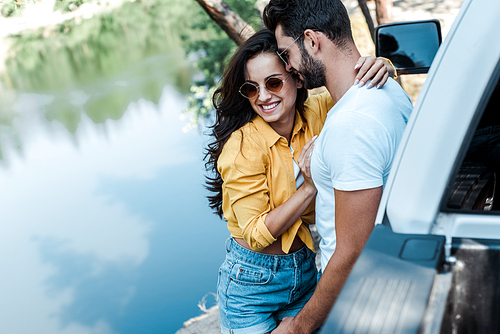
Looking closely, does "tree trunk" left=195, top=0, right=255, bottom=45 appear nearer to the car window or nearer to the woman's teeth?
the woman's teeth

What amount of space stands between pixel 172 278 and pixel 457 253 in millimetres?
6528

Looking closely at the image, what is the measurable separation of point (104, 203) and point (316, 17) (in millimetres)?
8684

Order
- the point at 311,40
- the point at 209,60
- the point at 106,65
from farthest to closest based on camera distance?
the point at 106,65
the point at 209,60
the point at 311,40

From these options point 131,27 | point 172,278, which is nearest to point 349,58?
point 172,278

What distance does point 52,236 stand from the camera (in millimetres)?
8344

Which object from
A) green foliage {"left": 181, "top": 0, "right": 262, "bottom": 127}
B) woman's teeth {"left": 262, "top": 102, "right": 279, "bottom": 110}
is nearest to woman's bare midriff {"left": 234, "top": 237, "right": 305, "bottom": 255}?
woman's teeth {"left": 262, "top": 102, "right": 279, "bottom": 110}

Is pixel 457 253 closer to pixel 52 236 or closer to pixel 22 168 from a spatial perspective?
pixel 52 236

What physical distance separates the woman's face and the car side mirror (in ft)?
1.66

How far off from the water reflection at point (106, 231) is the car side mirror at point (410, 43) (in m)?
5.22

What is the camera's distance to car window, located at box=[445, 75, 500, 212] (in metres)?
0.97

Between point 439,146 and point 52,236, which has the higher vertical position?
point 439,146

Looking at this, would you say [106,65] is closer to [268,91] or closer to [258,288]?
[268,91]

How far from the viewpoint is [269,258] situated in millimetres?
1796

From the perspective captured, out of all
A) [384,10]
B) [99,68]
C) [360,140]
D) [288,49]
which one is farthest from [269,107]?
[99,68]
